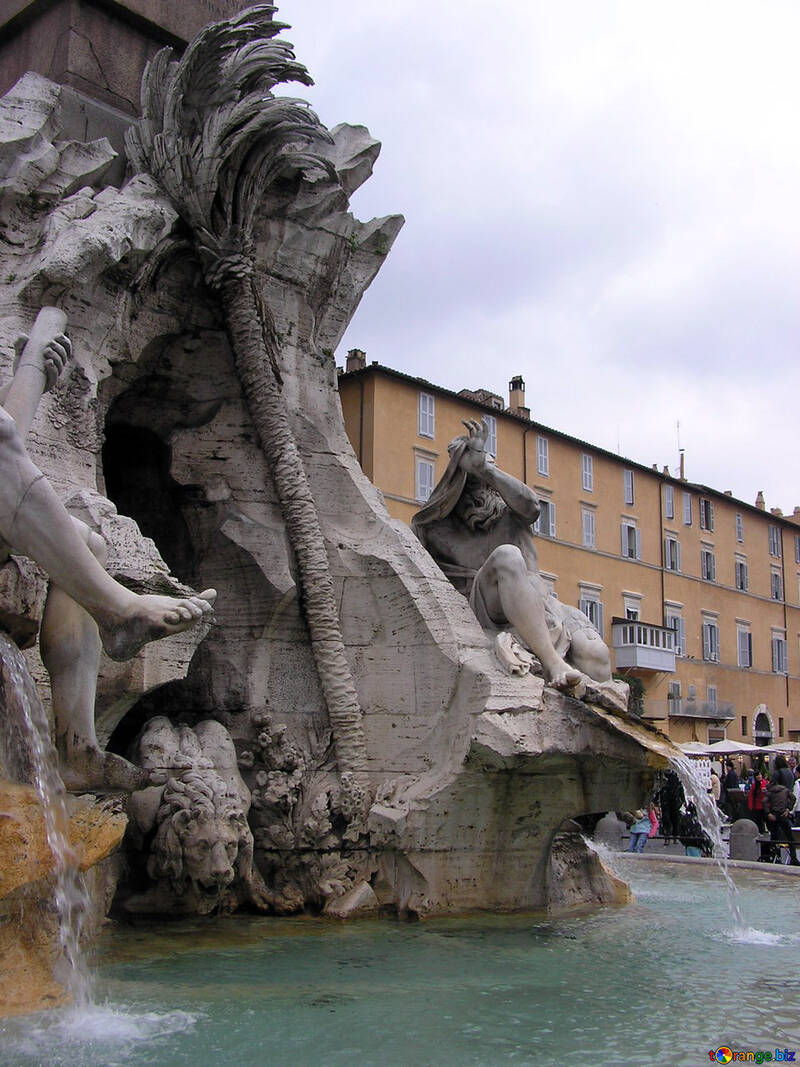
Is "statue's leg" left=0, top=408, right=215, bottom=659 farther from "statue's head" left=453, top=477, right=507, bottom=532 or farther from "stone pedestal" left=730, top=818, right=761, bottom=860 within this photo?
"stone pedestal" left=730, top=818, right=761, bottom=860

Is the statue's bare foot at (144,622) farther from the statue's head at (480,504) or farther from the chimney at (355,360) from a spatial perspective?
the chimney at (355,360)

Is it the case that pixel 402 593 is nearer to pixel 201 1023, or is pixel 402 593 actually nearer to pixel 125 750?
pixel 125 750

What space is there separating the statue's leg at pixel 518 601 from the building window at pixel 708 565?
104 feet

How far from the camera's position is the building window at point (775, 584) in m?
41.2

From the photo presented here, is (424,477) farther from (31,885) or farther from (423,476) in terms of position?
(31,885)

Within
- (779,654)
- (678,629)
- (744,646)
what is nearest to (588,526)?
(678,629)

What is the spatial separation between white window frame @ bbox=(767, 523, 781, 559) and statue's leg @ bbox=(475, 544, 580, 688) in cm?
3649

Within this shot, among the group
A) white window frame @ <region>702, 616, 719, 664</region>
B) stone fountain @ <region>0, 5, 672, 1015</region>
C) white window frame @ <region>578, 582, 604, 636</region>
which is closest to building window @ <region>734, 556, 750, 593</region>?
white window frame @ <region>702, 616, 719, 664</region>

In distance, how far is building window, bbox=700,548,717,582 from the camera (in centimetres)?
3756

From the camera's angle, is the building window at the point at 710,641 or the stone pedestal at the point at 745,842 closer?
the stone pedestal at the point at 745,842

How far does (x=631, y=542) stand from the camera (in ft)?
114

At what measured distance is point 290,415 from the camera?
7301mm

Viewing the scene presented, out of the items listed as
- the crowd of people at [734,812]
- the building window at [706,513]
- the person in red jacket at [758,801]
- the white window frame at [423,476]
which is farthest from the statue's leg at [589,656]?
the building window at [706,513]

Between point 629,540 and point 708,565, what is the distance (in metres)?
4.58
